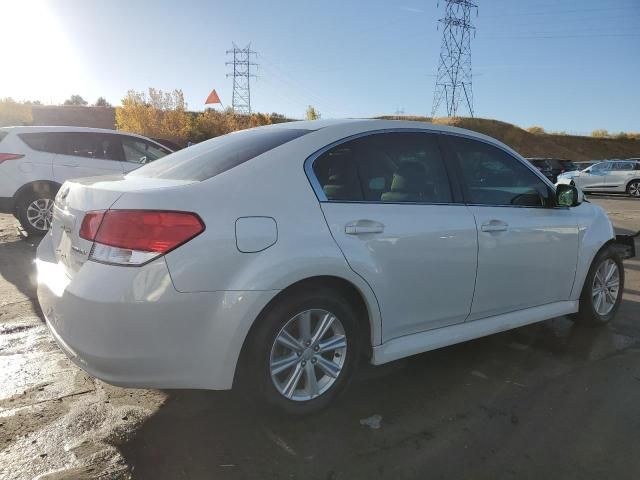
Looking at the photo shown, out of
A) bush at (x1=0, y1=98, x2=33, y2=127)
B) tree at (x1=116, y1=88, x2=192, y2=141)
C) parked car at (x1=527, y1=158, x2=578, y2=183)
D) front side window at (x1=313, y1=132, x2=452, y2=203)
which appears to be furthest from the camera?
bush at (x1=0, y1=98, x2=33, y2=127)

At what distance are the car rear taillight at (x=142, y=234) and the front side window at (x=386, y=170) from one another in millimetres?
813

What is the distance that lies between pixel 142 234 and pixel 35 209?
6756mm

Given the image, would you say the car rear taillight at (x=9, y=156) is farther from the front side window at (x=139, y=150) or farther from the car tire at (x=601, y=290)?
the car tire at (x=601, y=290)

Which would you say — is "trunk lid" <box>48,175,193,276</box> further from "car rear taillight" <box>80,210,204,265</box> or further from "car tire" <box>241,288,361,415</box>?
"car tire" <box>241,288,361,415</box>

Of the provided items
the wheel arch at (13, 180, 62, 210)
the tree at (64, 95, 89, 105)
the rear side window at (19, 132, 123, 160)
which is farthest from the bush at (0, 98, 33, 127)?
the wheel arch at (13, 180, 62, 210)

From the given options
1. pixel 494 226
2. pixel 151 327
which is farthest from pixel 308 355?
pixel 494 226

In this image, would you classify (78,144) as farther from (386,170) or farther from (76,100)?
(76,100)

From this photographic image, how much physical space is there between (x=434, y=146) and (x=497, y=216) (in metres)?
0.65

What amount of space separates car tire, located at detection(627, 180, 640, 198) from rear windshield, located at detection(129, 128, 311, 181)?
22906 millimetres

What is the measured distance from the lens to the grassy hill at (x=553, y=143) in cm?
6631

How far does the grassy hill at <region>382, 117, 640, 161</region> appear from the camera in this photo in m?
66.3

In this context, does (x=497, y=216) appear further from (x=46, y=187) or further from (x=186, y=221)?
(x=46, y=187)

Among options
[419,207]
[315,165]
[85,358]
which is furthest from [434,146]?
[85,358]

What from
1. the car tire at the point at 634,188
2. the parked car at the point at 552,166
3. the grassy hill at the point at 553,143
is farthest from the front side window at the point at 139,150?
the grassy hill at the point at 553,143
